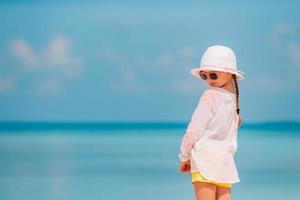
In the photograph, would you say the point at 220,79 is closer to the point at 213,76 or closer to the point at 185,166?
the point at 213,76

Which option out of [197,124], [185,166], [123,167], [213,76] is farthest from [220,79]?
[123,167]

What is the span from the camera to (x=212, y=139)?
4.12 metres

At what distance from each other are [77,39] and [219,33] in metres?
2.32

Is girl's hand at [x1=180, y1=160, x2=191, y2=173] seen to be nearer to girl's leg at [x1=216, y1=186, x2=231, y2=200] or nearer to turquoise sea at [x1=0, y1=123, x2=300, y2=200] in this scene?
girl's leg at [x1=216, y1=186, x2=231, y2=200]

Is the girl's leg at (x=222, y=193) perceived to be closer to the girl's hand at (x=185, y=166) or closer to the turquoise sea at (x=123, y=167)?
the girl's hand at (x=185, y=166)

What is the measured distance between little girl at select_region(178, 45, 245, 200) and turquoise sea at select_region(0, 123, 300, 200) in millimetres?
2216

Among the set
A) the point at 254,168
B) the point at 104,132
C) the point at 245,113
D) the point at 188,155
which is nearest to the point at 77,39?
the point at 104,132

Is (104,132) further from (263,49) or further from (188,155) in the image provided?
(188,155)

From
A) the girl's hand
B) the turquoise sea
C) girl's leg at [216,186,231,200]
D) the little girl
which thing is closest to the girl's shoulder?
the little girl

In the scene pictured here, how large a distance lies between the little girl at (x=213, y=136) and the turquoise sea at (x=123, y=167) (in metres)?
2.22

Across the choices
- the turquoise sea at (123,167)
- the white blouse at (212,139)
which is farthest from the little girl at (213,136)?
the turquoise sea at (123,167)

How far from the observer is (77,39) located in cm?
1444

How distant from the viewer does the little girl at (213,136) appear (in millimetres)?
4086

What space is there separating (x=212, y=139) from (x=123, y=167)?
4.22 meters
